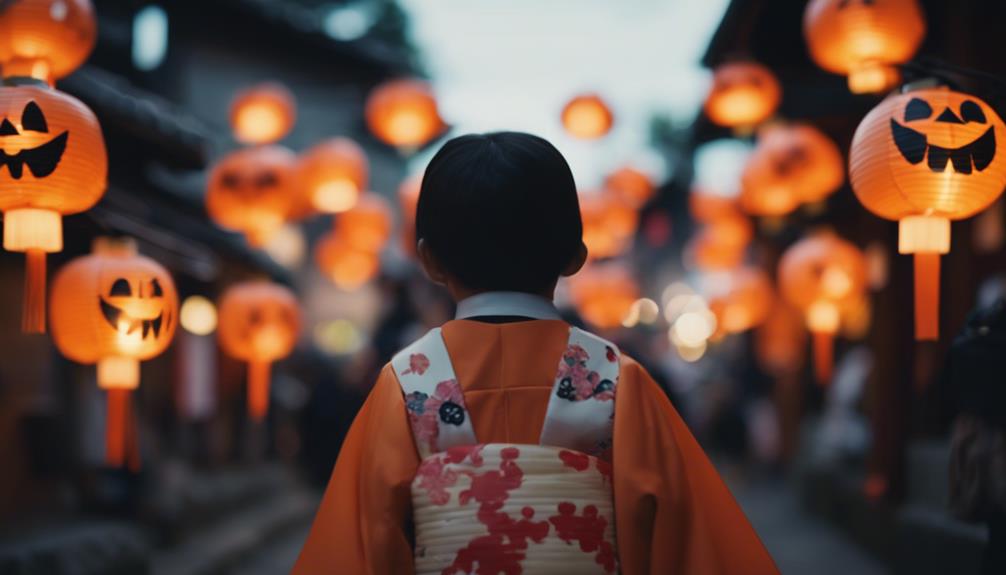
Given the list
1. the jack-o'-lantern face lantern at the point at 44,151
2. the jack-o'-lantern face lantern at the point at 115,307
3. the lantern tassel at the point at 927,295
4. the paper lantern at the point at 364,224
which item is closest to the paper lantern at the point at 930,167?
the lantern tassel at the point at 927,295

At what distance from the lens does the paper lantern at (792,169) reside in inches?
398

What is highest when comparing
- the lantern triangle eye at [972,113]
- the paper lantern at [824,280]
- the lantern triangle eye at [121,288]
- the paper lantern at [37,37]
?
the paper lantern at [37,37]

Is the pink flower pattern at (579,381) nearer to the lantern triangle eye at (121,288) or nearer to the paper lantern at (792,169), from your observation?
the lantern triangle eye at (121,288)

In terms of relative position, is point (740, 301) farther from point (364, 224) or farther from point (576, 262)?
point (576, 262)

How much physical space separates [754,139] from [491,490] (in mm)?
13906

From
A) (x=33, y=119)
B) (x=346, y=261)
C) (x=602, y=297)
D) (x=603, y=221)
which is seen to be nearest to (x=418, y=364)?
(x=33, y=119)

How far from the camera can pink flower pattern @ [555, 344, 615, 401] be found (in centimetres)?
289

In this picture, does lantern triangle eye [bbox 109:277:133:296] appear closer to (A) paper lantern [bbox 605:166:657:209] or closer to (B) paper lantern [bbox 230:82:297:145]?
(B) paper lantern [bbox 230:82:297:145]

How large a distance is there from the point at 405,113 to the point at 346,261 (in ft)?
20.3

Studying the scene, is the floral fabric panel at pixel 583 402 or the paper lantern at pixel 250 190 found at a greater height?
the paper lantern at pixel 250 190

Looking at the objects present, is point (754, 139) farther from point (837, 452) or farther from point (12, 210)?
point (12, 210)

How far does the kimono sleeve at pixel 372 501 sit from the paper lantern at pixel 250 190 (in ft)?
26.5

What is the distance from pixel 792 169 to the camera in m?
10.1

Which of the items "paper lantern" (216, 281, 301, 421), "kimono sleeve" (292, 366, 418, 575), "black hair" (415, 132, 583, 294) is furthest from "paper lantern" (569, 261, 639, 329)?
"kimono sleeve" (292, 366, 418, 575)
